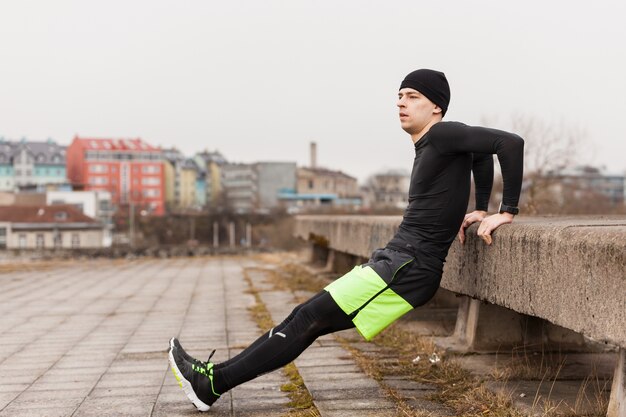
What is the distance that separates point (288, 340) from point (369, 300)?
1.50 feet

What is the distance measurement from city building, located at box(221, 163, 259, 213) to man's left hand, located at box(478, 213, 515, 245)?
12280cm

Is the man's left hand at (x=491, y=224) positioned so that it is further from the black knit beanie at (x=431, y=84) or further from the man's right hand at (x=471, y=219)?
→ the black knit beanie at (x=431, y=84)

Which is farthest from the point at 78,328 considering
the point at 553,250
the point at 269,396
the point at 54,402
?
the point at 553,250

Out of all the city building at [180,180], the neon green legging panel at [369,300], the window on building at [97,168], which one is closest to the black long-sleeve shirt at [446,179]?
the neon green legging panel at [369,300]

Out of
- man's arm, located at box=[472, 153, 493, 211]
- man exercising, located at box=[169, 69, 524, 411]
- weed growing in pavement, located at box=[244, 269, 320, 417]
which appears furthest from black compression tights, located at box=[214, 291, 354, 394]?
man's arm, located at box=[472, 153, 493, 211]

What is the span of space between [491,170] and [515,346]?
130cm

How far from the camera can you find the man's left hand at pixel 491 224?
3.91 m

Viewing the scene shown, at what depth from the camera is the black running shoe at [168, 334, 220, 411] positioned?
3.78 m

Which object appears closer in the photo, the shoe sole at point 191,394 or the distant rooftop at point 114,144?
the shoe sole at point 191,394

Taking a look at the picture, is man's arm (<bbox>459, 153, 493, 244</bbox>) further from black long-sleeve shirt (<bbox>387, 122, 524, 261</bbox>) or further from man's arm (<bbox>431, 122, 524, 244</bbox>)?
man's arm (<bbox>431, 122, 524, 244</bbox>)

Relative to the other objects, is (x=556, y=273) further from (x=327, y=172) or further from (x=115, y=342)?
(x=327, y=172)

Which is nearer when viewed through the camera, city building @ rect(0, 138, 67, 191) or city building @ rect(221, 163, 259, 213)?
city building @ rect(0, 138, 67, 191)

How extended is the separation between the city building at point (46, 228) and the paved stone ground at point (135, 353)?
63.4m

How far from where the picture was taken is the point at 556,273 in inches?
130
